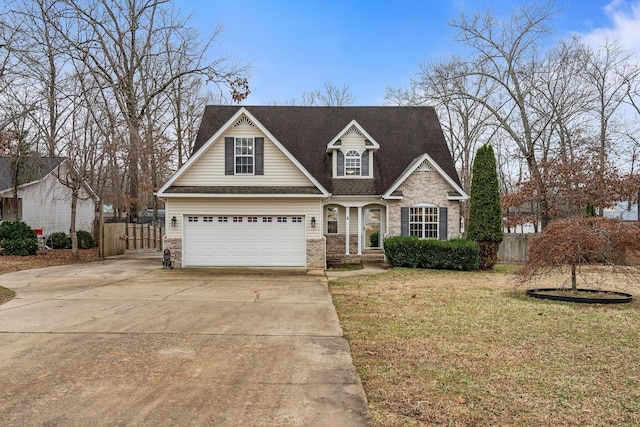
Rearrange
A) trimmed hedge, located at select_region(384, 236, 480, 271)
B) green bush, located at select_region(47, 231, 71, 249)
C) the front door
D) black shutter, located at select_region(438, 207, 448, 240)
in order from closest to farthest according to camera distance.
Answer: trimmed hedge, located at select_region(384, 236, 480, 271) → black shutter, located at select_region(438, 207, 448, 240) → the front door → green bush, located at select_region(47, 231, 71, 249)

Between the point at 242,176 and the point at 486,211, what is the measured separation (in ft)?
32.0

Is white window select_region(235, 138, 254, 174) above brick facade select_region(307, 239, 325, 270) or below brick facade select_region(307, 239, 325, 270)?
above

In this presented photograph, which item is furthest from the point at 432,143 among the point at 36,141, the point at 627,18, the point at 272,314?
the point at 36,141

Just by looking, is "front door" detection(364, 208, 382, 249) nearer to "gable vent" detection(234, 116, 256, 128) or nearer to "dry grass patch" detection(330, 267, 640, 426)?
"gable vent" detection(234, 116, 256, 128)

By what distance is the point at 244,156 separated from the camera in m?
18.1

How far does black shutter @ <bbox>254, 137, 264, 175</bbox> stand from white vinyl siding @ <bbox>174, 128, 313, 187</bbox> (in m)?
0.12

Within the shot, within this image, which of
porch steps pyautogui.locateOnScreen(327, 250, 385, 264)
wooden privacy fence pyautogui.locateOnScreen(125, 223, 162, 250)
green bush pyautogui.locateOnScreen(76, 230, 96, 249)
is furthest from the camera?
green bush pyautogui.locateOnScreen(76, 230, 96, 249)

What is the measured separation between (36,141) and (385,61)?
620 inches

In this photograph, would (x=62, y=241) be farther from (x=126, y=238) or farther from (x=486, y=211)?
(x=486, y=211)

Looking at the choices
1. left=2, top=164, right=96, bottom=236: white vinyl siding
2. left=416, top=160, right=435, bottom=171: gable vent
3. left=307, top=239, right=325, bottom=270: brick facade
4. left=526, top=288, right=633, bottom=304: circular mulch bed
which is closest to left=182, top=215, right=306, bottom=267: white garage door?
left=307, top=239, right=325, bottom=270: brick facade

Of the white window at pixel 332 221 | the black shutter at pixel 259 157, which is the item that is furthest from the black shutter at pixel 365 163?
the black shutter at pixel 259 157

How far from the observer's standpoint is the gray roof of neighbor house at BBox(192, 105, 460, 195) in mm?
21438

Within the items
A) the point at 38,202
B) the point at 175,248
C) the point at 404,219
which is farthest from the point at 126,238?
the point at 404,219

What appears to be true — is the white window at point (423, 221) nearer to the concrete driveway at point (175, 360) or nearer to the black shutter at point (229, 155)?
the black shutter at point (229, 155)
